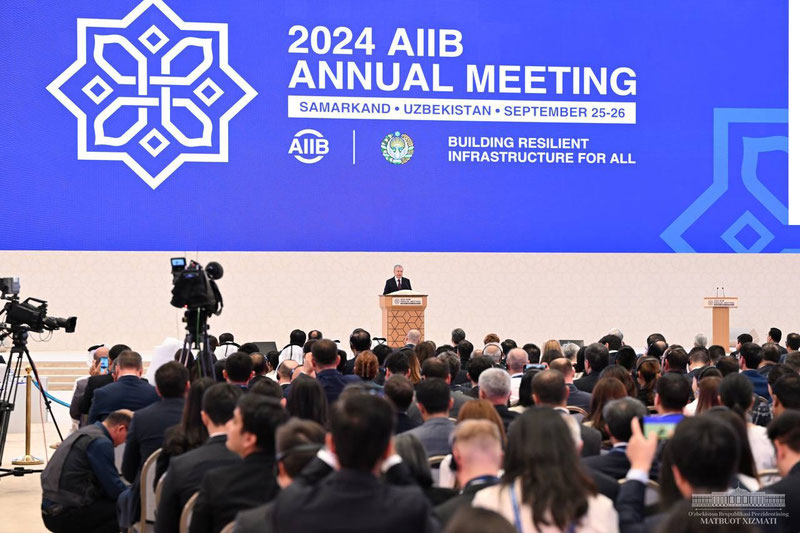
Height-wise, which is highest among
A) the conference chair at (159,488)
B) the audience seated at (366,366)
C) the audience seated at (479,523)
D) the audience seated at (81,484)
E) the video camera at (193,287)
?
the video camera at (193,287)

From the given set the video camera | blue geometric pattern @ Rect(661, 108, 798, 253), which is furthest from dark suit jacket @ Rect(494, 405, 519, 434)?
blue geometric pattern @ Rect(661, 108, 798, 253)

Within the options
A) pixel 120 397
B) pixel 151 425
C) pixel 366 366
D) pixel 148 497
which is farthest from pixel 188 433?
pixel 366 366

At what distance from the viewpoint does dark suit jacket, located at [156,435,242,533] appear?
3.37m

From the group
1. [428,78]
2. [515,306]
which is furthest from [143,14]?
[515,306]

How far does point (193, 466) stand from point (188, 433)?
0.45 metres

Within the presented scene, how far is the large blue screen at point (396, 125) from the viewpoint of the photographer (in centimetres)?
1364

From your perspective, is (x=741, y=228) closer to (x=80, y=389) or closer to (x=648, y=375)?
(x=648, y=375)

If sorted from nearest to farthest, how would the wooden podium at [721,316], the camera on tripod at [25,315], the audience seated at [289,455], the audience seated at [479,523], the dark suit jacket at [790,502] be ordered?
the audience seated at [479,523], the audience seated at [289,455], the dark suit jacket at [790,502], the camera on tripod at [25,315], the wooden podium at [721,316]

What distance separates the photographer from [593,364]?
650cm

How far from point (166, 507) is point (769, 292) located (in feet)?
45.7

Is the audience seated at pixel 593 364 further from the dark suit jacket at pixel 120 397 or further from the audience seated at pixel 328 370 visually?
the dark suit jacket at pixel 120 397

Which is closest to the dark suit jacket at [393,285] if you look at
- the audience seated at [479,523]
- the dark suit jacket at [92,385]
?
the dark suit jacket at [92,385]

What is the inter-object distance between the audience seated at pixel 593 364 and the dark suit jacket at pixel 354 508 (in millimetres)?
4084

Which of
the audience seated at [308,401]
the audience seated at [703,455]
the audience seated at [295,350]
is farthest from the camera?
the audience seated at [295,350]
